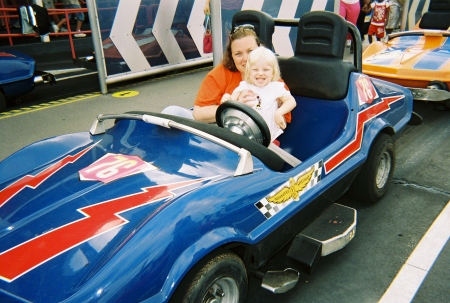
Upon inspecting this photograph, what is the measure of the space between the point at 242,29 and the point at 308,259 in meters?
1.38

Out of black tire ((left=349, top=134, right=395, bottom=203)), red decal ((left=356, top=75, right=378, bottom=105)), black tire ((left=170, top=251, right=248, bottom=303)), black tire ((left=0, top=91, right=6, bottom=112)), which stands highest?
red decal ((left=356, top=75, right=378, bottom=105))

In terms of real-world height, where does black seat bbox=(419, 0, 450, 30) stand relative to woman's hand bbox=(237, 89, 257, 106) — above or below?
below

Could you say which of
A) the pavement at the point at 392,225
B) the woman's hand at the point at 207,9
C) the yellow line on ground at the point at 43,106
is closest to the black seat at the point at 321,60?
the pavement at the point at 392,225

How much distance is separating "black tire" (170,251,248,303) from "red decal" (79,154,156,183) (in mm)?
570

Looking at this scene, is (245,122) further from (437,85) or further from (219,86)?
(437,85)

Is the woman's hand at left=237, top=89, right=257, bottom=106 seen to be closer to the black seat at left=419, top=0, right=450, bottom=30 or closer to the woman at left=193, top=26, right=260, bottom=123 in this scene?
the woman at left=193, top=26, right=260, bottom=123

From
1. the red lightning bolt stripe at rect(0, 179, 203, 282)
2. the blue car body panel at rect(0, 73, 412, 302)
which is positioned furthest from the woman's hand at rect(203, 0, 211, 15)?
the red lightning bolt stripe at rect(0, 179, 203, 282)

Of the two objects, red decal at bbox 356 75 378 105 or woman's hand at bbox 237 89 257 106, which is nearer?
woman's hand at bbox 237 89 257 106

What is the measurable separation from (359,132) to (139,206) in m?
1.49

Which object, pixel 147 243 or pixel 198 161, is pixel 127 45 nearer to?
pixel 198 161

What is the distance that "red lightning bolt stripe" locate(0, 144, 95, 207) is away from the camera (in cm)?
199

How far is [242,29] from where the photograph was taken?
102 inches

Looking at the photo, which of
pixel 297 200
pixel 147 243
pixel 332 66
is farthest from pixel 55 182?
pixel 332 66

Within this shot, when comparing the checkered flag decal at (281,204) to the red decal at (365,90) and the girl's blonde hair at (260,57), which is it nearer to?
the girl's blonde hair at (260,57)
